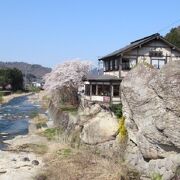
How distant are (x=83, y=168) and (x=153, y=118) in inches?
219

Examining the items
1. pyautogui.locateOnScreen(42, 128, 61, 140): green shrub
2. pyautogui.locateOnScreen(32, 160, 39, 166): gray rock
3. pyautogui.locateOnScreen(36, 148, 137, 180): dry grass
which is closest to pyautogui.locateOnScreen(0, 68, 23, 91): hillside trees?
pyautogui.locateOnScreen(42, 128, 61, 140): green shrub

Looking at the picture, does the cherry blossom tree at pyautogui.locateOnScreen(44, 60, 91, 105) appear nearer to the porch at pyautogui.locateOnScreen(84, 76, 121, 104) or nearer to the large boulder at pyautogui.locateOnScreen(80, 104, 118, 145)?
the porch at pyautogui.locateOnScreen(84, 76, 121, 104)

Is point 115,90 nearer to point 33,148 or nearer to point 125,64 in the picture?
point 125,64

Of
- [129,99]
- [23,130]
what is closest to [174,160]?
[129,99]

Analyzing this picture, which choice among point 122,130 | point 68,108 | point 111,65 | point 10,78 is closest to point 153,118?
point 122,130

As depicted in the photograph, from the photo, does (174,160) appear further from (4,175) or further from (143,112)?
(4,175)

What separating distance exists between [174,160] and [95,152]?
29.2 feet

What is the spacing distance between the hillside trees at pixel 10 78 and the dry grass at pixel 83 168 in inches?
4107

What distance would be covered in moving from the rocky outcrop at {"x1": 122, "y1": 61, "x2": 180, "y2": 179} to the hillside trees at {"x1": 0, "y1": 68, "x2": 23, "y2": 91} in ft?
354

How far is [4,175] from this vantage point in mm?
26688

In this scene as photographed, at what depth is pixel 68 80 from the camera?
53844mm

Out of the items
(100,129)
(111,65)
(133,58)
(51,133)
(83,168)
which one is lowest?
(51,133)

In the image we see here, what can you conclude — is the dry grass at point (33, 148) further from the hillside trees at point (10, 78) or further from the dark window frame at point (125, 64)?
the hillside trees at point (10, 78)

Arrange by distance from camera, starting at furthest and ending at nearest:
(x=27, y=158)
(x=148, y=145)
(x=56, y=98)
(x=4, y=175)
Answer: (x=56, y=98) < (x=27, y=158) < (x=4, y=175) < (x=148, y=145)
